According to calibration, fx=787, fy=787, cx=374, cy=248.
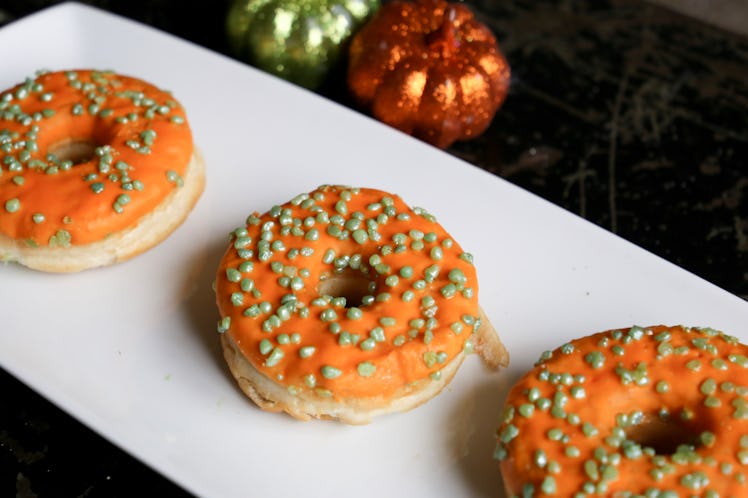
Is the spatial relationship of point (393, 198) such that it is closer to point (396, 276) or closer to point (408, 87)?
point (396, 276)

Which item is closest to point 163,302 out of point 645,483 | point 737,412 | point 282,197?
point 282,197

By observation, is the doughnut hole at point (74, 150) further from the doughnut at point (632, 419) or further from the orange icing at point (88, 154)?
the doughnut at point (632, 419)

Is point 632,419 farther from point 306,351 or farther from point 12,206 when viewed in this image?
point 12,206

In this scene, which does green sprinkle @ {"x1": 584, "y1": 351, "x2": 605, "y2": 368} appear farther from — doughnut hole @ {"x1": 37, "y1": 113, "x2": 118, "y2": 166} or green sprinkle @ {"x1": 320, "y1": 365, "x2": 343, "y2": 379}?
doughnut hole @ {"x1": 37, "y1": 113, "x2": 118, "y2": 166}

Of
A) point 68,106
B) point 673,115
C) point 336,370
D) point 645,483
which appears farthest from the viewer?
point 673,115

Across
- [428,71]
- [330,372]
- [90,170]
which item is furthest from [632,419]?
[90,170]

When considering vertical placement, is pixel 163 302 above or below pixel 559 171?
below

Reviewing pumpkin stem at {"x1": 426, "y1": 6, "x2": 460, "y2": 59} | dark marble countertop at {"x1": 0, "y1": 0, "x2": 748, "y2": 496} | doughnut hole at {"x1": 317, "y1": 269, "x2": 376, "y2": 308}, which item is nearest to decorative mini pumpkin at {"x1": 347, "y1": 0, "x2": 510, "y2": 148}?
pumpkin stem at {"x1": 426, "y1": 6, "x2": 460, "y2": 59}
